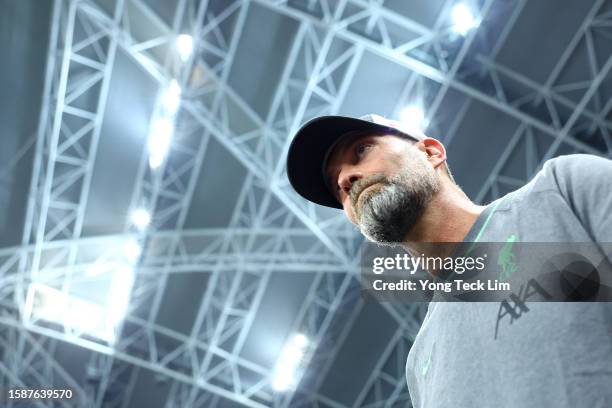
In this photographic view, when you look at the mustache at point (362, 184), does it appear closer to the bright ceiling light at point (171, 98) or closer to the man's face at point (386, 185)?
the man's face at point (386, 185)

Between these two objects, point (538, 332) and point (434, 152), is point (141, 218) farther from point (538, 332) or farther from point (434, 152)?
point (538, 332)

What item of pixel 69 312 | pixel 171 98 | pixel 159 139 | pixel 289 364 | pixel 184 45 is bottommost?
pixel 289 364

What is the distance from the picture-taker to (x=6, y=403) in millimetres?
15203

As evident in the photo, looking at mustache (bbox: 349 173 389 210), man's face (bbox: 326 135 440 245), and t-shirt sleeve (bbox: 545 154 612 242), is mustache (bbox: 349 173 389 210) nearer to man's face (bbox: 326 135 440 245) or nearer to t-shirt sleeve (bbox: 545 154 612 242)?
man's face (bbox: 326 135 440 245)

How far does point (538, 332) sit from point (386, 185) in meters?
0.62

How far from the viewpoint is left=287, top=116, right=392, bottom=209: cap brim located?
209 cm

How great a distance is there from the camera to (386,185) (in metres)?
1.89

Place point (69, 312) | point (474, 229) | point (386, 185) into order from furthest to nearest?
point (69, 312) → point (386, 185) → point (474, 229)

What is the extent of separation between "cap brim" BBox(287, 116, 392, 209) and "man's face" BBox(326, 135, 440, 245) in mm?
55

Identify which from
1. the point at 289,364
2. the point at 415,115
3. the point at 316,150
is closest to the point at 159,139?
the point at 415,115

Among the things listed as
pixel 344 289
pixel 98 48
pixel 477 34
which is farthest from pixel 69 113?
pixel 477 34

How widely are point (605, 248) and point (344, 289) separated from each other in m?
12.0

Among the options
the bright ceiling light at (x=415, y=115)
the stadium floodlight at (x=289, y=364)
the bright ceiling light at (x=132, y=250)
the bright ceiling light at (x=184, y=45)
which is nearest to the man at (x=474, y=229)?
the bright ceiling light at (x=415, y=115)

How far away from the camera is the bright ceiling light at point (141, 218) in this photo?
44.0 feet
